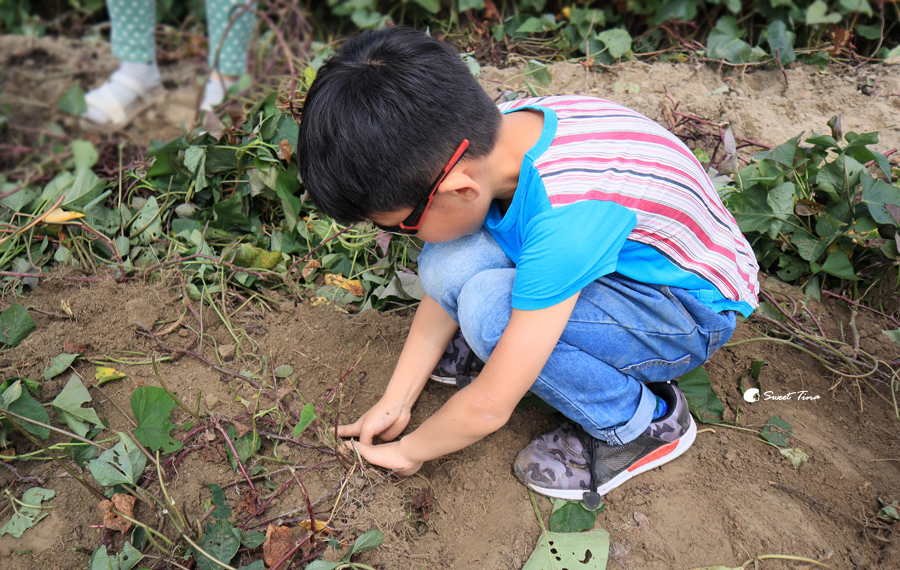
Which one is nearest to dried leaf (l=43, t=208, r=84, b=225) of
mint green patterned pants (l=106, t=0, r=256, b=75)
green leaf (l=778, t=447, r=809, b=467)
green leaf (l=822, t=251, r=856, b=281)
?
mint green patterned pants (l=106, t=0, r=256, b=75)

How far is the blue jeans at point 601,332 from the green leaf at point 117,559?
29.7 inches

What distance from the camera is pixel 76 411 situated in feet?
4.49

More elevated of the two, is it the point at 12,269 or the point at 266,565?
the point at 12,269

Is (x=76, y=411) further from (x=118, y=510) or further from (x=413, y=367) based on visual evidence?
(x=413, y=367)

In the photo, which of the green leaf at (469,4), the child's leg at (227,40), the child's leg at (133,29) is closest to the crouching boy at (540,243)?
the green leaf at (469,4)

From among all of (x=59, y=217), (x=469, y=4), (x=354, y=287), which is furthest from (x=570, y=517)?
(x=469, y=4)

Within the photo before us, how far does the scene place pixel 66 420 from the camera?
1.38m

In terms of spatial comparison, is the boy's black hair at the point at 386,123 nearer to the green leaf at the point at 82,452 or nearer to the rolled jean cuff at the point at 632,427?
the rolled jean cuff at the point at 632,427

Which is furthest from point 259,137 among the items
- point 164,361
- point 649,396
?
point 649,396

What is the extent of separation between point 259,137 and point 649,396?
4.20 ft

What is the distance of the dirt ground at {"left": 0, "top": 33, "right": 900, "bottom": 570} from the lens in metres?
1.24

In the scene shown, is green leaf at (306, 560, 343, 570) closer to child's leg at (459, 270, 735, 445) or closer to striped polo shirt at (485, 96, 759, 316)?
child's leg at (459, 270, 735, 445)

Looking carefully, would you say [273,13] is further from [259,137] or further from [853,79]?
[853,79]

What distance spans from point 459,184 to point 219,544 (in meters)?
0.82
